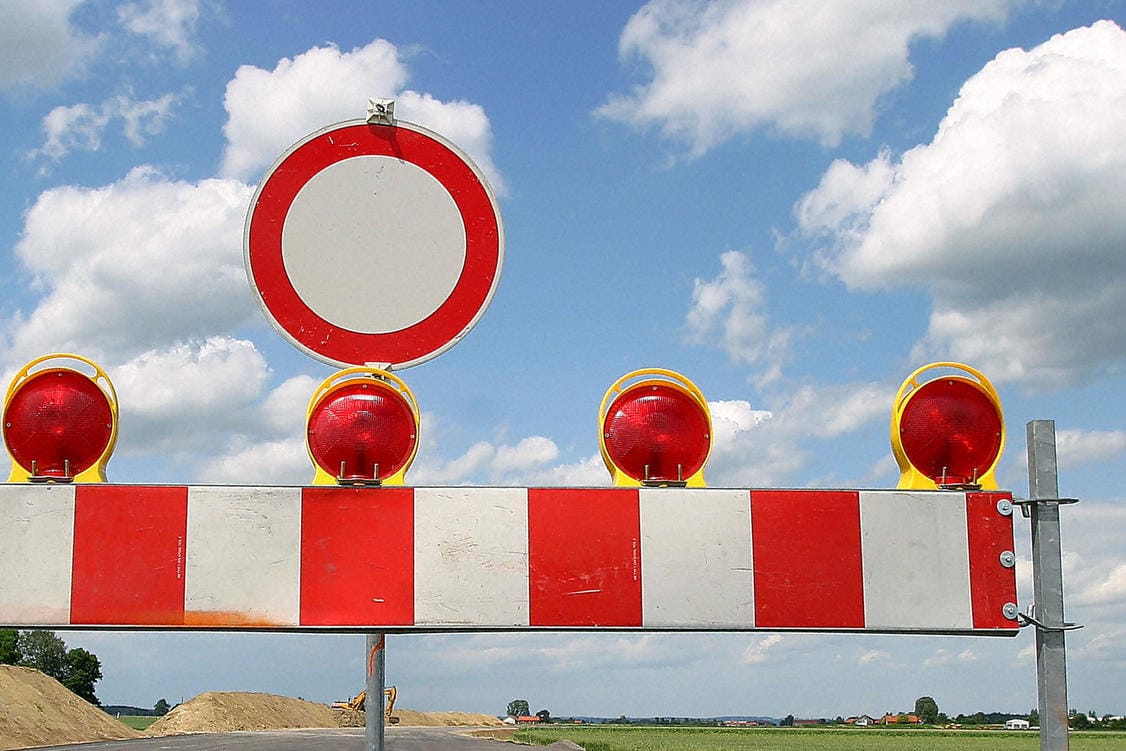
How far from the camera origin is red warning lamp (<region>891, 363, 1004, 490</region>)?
2.98m

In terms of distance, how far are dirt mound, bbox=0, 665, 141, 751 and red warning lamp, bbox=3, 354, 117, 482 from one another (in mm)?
53325

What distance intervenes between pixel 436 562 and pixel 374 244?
2.95 ft

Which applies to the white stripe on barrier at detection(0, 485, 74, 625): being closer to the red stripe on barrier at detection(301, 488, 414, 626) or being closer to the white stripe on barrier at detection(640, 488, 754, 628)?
the red stripe on barrier at detection(301, 488, 414, 626)

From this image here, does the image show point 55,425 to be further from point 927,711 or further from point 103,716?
point 927,711

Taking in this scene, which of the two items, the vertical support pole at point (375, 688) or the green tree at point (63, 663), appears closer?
the vertical support pole at point (375, 688)

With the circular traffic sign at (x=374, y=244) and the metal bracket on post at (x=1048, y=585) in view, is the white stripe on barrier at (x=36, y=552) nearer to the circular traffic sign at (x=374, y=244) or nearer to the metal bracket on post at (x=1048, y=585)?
the circular traffic sign at (x=374, y=244)

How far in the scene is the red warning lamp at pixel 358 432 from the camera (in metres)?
2.87

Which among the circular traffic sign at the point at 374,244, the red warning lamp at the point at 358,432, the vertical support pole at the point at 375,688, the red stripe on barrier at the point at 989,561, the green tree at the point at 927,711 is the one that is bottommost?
the green tree at the point at 927,711

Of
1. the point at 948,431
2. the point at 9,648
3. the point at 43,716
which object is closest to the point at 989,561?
the point at 948,431

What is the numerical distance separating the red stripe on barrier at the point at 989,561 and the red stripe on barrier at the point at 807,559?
0.30m

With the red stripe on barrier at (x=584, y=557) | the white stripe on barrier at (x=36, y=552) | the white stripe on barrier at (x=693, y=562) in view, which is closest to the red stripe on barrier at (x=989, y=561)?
the white stripe on barrier at (x=693, y=562)

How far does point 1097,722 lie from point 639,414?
121 meters

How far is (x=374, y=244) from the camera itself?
3162 millimetres

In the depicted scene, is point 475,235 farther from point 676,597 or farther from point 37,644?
point 37,644
